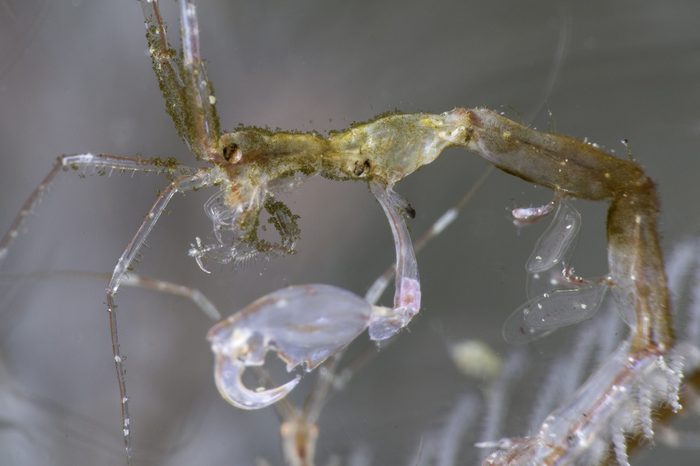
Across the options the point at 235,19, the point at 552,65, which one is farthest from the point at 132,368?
the point at 552,65

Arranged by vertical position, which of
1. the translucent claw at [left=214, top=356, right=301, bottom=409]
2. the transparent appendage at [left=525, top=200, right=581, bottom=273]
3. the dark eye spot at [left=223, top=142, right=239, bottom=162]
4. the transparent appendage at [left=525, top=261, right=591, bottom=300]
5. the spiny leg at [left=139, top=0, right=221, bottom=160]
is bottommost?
the translucent claw at [left=214, top=356, right=301, bottom=409]

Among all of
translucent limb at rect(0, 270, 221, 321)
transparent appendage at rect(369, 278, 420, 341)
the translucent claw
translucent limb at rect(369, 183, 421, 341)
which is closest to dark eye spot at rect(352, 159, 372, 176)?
translucent limb at rect(369, 183, 421, 341)

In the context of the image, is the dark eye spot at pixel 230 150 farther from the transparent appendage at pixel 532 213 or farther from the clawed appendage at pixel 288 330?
the transparent appendage at pixel 532 213

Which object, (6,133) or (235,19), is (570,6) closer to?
(235,19)

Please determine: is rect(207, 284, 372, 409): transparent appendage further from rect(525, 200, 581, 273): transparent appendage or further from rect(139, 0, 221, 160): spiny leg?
rect(525, 200, 581, 273): transparent appendage

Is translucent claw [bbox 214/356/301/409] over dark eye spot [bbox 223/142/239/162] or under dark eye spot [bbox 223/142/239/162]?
under

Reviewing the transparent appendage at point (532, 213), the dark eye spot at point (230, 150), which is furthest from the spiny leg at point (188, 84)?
the transparent appendage at point (532, 213)

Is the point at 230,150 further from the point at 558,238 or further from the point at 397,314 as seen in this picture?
the point at 558,238
